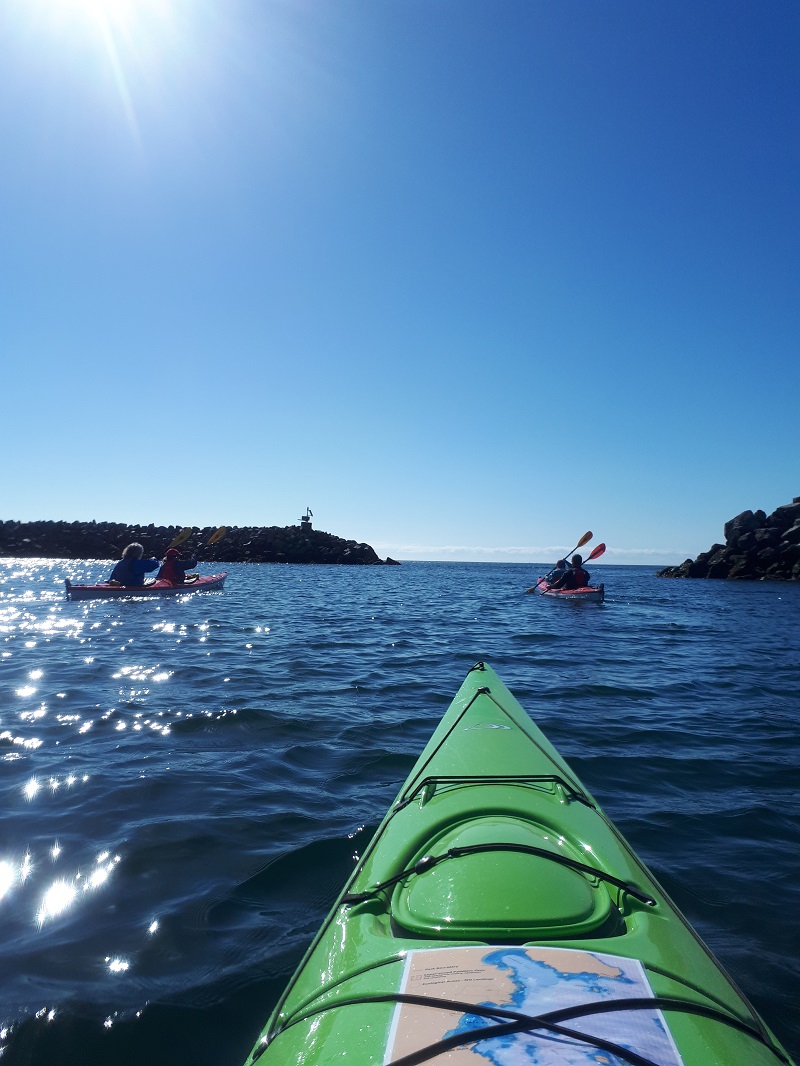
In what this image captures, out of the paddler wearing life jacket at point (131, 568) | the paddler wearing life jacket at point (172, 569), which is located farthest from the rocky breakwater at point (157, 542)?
the paddler wearing life jacket at point (131, 568)

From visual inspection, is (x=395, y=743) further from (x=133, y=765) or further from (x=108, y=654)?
(x=108, y=654)

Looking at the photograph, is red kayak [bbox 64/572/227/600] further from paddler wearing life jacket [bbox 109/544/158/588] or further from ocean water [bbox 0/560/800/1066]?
ocean water [bbox 0/560/800/1066]

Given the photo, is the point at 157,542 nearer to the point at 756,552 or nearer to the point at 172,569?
the point at 172,569

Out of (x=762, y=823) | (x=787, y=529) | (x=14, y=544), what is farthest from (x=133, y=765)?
(x=14, y=544)

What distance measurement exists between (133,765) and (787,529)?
4866cm

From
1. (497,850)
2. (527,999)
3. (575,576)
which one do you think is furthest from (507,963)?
(575,576)

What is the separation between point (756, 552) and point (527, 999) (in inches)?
1837

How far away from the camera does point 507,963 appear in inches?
65.2

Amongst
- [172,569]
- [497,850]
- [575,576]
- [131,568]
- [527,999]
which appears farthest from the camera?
[575,576]

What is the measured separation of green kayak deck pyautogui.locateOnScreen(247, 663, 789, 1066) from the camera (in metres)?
1.40

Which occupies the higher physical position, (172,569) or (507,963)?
(172,569)

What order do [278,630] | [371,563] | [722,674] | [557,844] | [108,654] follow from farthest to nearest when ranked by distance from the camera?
[371,563] < [278,630] < [108,654] < [722,674] < [557,844]

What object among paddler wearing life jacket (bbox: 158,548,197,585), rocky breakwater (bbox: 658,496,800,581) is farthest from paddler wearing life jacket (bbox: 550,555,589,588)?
rocky breakwater (bbox: 658,496,800,581)

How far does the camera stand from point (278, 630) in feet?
40.4
